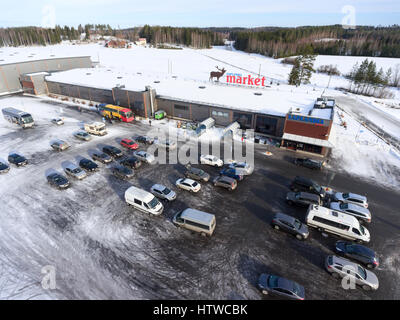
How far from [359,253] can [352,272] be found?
2.72 metres

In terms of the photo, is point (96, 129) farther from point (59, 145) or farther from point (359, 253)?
point (359, 253)

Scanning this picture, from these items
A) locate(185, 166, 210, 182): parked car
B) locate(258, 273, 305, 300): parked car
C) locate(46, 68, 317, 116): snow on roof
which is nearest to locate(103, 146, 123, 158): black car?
locate(185, 166, 210, 182): parked car

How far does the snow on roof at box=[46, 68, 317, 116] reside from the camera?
144ft

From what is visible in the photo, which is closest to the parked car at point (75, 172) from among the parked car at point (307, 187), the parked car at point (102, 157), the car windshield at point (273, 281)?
the parked car at point (102, 157)

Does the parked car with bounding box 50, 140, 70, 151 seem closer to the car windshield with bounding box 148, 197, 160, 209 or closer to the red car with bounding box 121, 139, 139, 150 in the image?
the red car with bounding box 121, 139, 139, 150

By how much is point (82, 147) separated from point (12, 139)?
14.8 metres

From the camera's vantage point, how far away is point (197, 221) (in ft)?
72.0

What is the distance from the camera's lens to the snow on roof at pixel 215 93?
4403 centimetres

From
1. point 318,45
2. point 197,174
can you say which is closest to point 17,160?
point 197,174

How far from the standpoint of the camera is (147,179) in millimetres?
30984

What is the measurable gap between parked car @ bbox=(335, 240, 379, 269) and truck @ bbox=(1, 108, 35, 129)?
5645 cm

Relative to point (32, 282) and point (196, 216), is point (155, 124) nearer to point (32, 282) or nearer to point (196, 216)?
point (196, 216)

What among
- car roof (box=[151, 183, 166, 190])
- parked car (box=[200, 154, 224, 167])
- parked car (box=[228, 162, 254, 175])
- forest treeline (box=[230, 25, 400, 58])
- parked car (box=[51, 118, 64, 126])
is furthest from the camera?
forest treeline (box=[230, 25, 400, 58])
